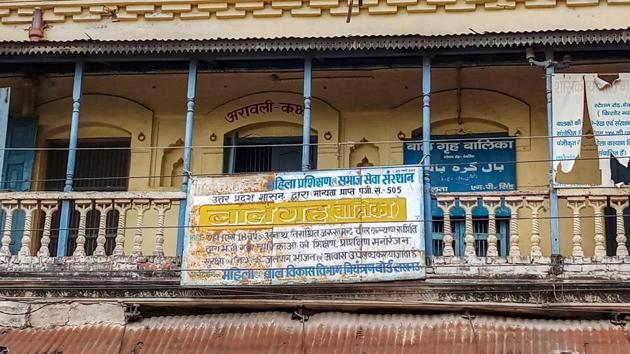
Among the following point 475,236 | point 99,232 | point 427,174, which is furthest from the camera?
point 475,236

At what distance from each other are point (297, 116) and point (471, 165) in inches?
84.2

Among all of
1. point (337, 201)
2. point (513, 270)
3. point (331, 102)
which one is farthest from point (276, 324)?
point (331, 102)

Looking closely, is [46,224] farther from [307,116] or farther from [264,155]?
[264,155]

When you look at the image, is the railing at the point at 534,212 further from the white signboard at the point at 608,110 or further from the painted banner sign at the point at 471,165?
the painted banner sign at the point at 471,165

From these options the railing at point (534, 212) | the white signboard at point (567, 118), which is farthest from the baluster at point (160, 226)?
the white signboard at point (567, 118)

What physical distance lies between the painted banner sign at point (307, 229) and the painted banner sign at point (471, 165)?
1.79m

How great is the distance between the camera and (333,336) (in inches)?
336

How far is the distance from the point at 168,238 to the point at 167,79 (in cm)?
190

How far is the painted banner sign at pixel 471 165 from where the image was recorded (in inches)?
410

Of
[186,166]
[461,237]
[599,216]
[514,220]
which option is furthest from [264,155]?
[599,216]

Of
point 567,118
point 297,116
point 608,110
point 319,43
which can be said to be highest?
point 319,43

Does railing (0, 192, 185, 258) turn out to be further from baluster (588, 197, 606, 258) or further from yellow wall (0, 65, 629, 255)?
baluster (588, 197, 606, 258)

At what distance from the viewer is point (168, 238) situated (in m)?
10.7

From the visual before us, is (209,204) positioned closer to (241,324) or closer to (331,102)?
(241,324)
